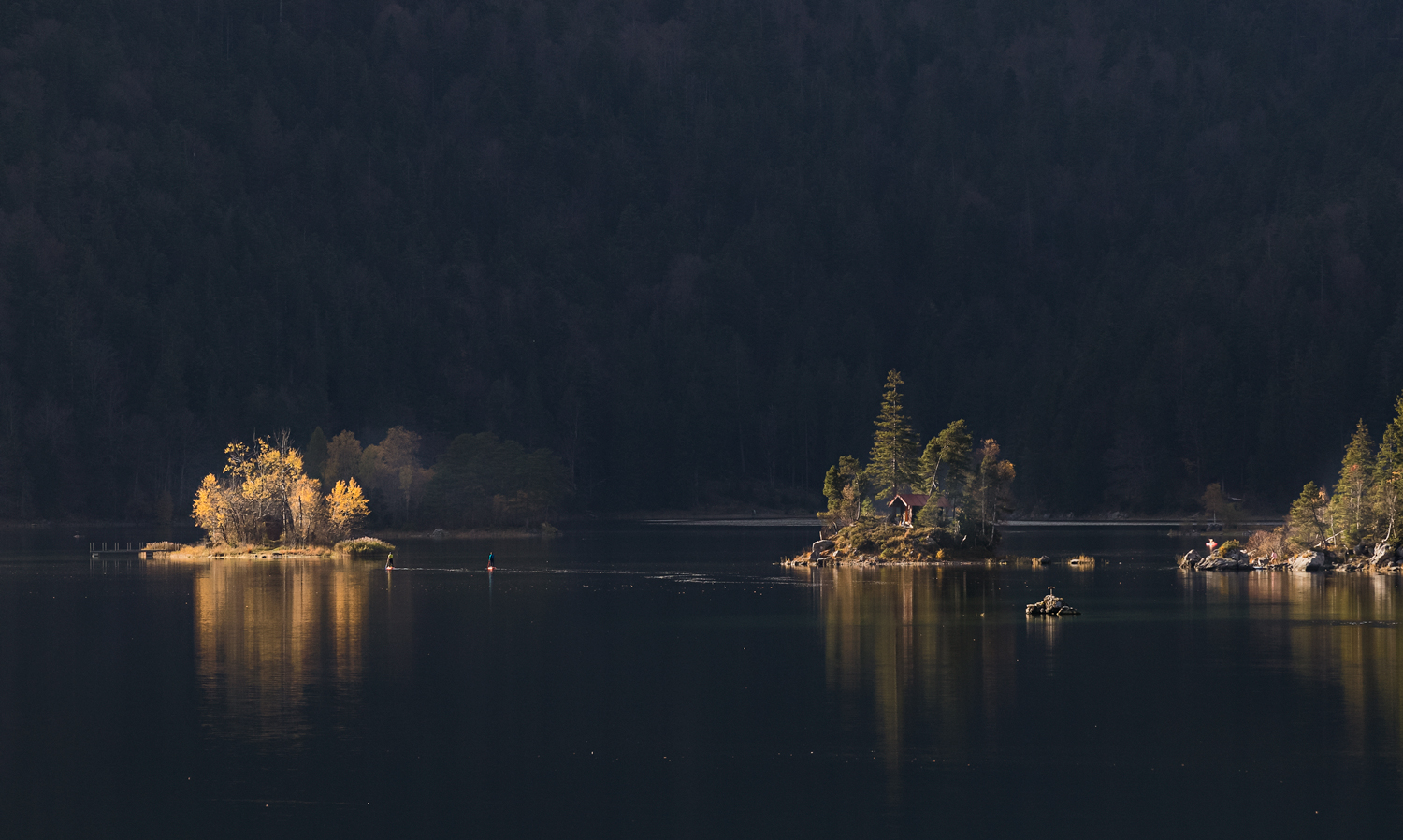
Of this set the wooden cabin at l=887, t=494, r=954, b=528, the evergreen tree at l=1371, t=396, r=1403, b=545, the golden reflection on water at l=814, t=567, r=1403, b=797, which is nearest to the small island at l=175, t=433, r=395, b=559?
the wooden cabin at l=887, t=494, r=954, b=528

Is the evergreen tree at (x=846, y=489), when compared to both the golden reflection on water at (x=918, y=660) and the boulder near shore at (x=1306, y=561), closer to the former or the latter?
the boulder near shore at (x=1306, y=561)

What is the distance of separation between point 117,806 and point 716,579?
8251cm

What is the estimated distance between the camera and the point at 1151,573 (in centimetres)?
12419

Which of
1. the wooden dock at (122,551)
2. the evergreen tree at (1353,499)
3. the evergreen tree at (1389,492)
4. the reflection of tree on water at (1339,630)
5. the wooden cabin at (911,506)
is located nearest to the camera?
the reflection of tree on water at (1339,630)

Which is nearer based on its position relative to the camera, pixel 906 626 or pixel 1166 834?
pixel 1166 834

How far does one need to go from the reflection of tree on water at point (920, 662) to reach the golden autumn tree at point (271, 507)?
6813cm

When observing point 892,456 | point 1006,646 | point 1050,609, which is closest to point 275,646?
point 1006,646

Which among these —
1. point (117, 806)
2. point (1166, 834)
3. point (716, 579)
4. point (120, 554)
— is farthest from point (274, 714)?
point (120, 554)

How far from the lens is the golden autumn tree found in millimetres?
157750

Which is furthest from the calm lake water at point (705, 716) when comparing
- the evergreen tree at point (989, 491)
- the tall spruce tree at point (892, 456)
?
the tall spruce tree at point (892, 456)

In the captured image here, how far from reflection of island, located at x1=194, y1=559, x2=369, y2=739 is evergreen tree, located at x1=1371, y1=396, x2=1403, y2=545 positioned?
72.7 metres

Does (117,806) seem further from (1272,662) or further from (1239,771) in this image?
(1272,662)

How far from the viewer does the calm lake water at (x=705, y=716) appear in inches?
1614

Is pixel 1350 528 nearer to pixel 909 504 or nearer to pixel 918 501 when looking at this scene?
pixel 918 501
